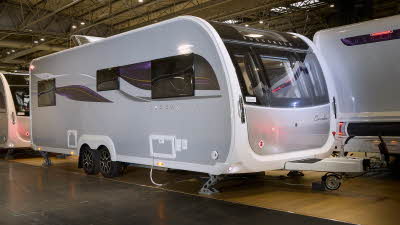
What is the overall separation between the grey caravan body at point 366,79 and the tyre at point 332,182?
1382mm

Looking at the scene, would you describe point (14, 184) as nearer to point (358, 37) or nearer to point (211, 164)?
point (211, 164)

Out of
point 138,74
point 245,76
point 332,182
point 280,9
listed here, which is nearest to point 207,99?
point 245,76

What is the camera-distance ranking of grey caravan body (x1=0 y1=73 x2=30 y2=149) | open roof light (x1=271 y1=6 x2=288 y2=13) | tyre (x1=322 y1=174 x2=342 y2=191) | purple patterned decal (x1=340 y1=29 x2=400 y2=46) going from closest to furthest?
1. tyre (x1=322 y1=174 x2=342 y2=191)
2. purple patterned decal (x1=340 y1=29 x2=400 y2=46)
3. grey caravan body (x1=0 y1=73 x2=30 y2=149)
4. open roof light (x1=271 y1=6 x2=288 y2=13)

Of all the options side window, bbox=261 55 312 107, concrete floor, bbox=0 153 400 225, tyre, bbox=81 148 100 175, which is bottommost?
concrete floor, bbox=0 153 400 225

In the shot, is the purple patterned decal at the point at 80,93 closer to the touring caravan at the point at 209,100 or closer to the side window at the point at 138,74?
the touring caravan at the point at 209,100

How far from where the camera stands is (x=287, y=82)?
708 centimetres

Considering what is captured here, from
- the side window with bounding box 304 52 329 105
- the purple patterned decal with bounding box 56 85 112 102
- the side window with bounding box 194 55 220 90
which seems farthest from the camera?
the purple patterned decal with bounding box 56 85 112 102

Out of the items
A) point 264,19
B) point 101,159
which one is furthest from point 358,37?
point 264,19

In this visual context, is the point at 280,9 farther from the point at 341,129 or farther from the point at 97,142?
the point at 97,142

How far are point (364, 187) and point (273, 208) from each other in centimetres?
230

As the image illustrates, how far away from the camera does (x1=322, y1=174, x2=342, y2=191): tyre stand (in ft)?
23.1

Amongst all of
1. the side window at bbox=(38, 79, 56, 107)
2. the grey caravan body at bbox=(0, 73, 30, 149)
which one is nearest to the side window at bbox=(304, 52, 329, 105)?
the side window at bbox=(38, 79, 56, 107)

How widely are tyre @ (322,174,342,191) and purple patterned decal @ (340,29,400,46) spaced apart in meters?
2.68

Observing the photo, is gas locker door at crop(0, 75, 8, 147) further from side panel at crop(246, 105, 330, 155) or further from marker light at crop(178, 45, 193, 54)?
side panel at crop(246, 105, 330, 155)
